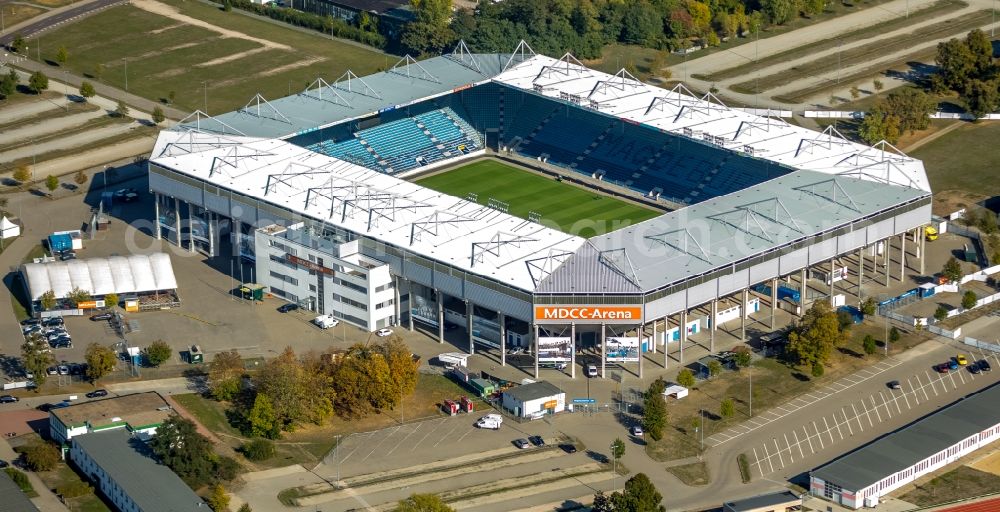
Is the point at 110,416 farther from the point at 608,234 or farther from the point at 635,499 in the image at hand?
the point at 608,234

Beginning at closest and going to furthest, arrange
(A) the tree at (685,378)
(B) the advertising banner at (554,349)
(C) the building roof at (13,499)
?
(C) the building roof at (13,499), (A) the tree at (685,378), (B) the advertising banner at (554,349)

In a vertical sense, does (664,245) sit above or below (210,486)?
above

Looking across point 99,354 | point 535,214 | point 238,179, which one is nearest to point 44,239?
point 238,179

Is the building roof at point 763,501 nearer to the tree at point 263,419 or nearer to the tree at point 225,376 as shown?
the tree at point 263,419

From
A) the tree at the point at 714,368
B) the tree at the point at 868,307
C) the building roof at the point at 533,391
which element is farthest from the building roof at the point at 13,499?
the tree at the point at 868,307

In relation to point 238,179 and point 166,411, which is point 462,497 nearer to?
point 166,411

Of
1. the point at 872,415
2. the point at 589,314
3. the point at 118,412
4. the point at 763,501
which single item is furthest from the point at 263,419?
the point at 872,415

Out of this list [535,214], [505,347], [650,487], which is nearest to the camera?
[650,487]
